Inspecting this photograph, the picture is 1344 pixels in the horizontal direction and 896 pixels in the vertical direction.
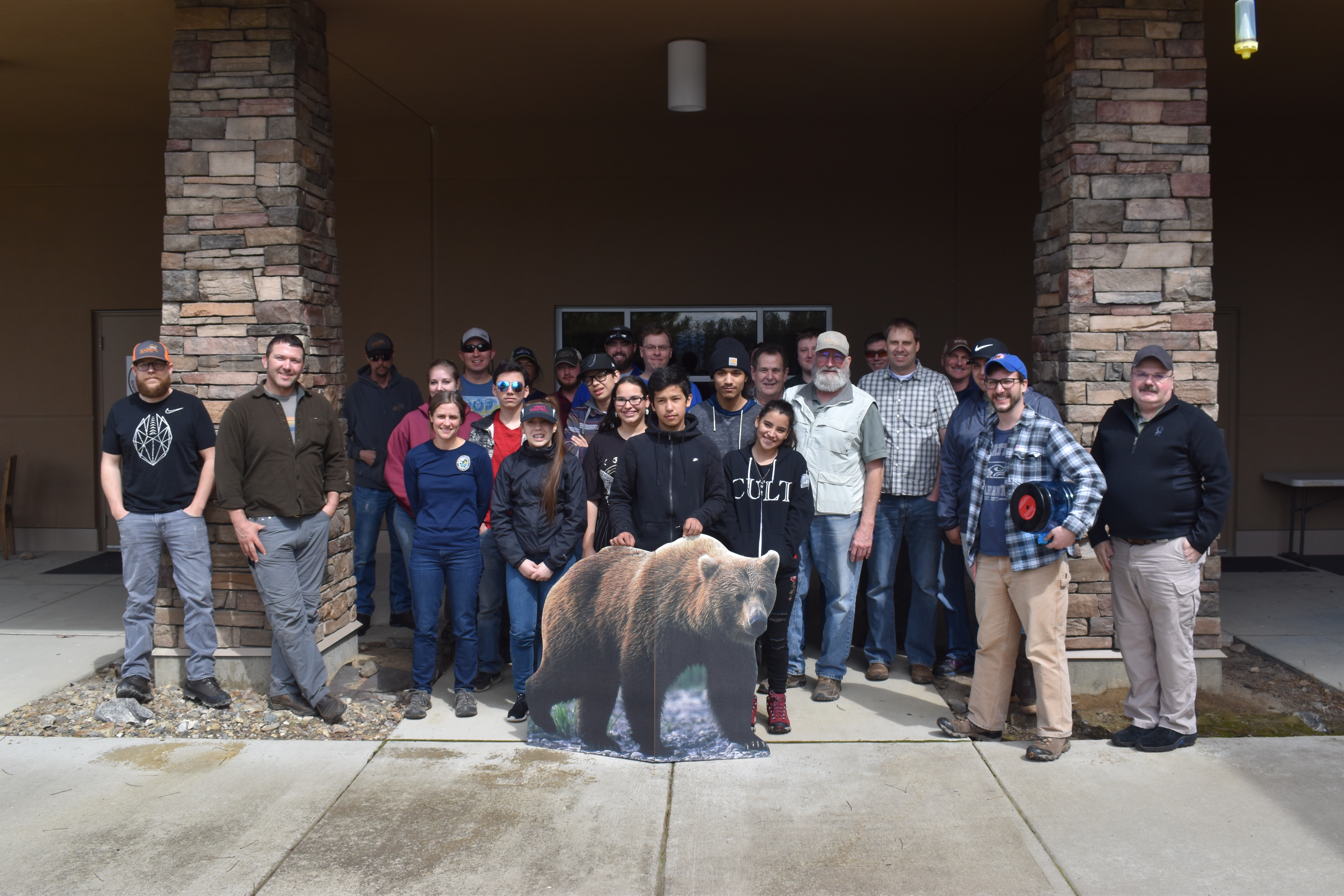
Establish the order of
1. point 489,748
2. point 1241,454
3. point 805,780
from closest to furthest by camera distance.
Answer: point 805,780 → point 489,748 → point 1241,454

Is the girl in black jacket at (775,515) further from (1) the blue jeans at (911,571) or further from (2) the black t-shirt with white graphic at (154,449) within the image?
(2) the black t-shirt with white graphic at (154,449)

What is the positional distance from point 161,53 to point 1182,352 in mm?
6746

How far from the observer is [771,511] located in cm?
464

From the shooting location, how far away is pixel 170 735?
4.77 m

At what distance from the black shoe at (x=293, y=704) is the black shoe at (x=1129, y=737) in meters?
3.94

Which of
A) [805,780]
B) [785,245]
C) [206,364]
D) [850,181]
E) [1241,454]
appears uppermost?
[850,181]

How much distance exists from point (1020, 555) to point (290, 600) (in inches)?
141

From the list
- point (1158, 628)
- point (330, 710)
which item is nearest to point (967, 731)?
point (1158, 628)

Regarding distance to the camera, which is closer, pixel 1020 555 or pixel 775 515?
pixel 1020 555

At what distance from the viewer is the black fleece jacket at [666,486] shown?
4.58m

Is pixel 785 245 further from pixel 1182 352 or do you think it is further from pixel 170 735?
pixel 170 735

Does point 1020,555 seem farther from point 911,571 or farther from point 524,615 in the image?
point 524,615

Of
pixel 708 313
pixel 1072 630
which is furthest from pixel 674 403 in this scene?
pixel 708 313

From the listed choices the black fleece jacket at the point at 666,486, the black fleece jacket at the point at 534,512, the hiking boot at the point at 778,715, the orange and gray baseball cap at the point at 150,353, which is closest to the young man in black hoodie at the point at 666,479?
the black fleece jacket at the point at 666,486
